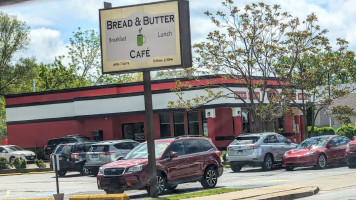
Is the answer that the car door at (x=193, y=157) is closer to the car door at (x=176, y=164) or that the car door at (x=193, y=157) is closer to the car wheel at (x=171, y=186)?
the car door at (x=176, y=164)

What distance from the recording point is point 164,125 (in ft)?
137

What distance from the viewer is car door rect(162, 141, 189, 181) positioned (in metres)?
17.9

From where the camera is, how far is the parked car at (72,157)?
29.4 meters

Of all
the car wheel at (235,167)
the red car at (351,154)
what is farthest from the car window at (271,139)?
the red car at (351,154)

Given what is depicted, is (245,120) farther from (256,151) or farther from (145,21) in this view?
(145,21)

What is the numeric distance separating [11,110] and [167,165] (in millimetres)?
31936

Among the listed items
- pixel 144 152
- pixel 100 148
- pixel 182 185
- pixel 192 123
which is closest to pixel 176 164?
pixel 144 152

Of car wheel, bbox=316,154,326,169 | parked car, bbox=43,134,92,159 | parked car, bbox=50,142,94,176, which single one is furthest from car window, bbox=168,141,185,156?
parked car, bbox=43,134,92,159

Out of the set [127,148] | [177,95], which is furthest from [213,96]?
[127,148]

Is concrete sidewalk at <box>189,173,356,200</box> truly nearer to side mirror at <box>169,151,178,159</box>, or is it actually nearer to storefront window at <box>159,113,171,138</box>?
side mirror at <box>169,151,178,159</box>

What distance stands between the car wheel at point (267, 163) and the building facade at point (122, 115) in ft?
37.4

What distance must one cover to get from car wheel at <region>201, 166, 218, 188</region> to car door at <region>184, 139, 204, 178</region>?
41 centimetres

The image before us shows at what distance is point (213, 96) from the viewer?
1483 inches

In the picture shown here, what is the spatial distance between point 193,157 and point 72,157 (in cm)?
1244
